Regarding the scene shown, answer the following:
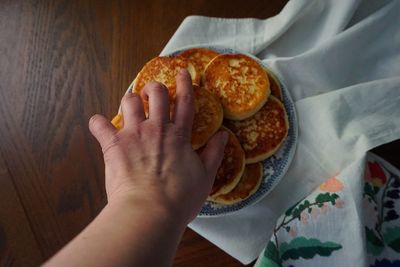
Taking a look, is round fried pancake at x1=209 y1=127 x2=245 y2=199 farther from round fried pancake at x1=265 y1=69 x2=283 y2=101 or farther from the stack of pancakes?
round fried pancake at x1=265 y1=69 x2=283 y2=101

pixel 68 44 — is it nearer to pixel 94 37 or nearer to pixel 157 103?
→ pixel 94 37

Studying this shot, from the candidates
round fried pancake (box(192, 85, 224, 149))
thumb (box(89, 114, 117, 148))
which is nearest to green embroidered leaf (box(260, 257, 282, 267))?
round fried pancake (box(192, 85, 224, 149))

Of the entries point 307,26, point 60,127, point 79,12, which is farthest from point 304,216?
point 79,12

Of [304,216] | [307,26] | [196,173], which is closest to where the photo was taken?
[196,173]

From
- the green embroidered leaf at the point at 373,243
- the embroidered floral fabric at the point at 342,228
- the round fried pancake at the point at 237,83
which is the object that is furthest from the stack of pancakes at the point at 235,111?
the green embroidered leaf at the point at 373,243

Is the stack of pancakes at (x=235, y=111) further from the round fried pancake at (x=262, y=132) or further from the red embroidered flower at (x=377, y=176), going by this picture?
the red embroidered flower at (x=377, y=176)

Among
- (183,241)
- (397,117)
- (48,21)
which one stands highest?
(48,21)

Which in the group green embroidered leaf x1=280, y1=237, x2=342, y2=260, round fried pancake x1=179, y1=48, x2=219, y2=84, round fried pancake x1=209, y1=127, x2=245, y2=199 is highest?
round fried pancake x1=179, y1=48, x2=219, y2=84
